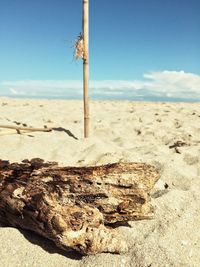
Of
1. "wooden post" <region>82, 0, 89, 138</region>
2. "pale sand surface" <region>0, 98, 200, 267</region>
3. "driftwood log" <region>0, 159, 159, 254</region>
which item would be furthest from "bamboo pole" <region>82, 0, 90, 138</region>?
"driftwood log" <region>0, 159, 159, 254</region>

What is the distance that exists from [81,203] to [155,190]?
1616mm

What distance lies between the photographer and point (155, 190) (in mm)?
4547

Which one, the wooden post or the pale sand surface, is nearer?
the pale sand surface

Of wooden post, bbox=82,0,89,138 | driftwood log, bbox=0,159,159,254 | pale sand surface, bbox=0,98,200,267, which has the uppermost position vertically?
wooden post, bbox=82,0,89,138

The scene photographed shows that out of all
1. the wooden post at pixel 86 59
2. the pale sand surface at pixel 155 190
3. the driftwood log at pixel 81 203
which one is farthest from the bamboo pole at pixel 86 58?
the driftwood log at pixel 81 203

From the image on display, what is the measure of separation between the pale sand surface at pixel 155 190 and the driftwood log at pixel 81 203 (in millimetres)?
158

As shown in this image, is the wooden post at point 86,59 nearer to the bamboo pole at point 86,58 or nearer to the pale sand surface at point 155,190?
the bamboo pole at point 86,58

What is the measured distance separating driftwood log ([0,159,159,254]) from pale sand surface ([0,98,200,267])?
16 centimetres

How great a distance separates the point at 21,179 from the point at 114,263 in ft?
3.99

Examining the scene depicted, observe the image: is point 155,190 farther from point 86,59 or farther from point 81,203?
point 86,59

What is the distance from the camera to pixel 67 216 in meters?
3.05

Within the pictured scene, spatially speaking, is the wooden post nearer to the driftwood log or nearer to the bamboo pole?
the bamboo pole

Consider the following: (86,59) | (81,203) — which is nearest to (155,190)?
(81,203)

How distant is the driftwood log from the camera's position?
3.04m
